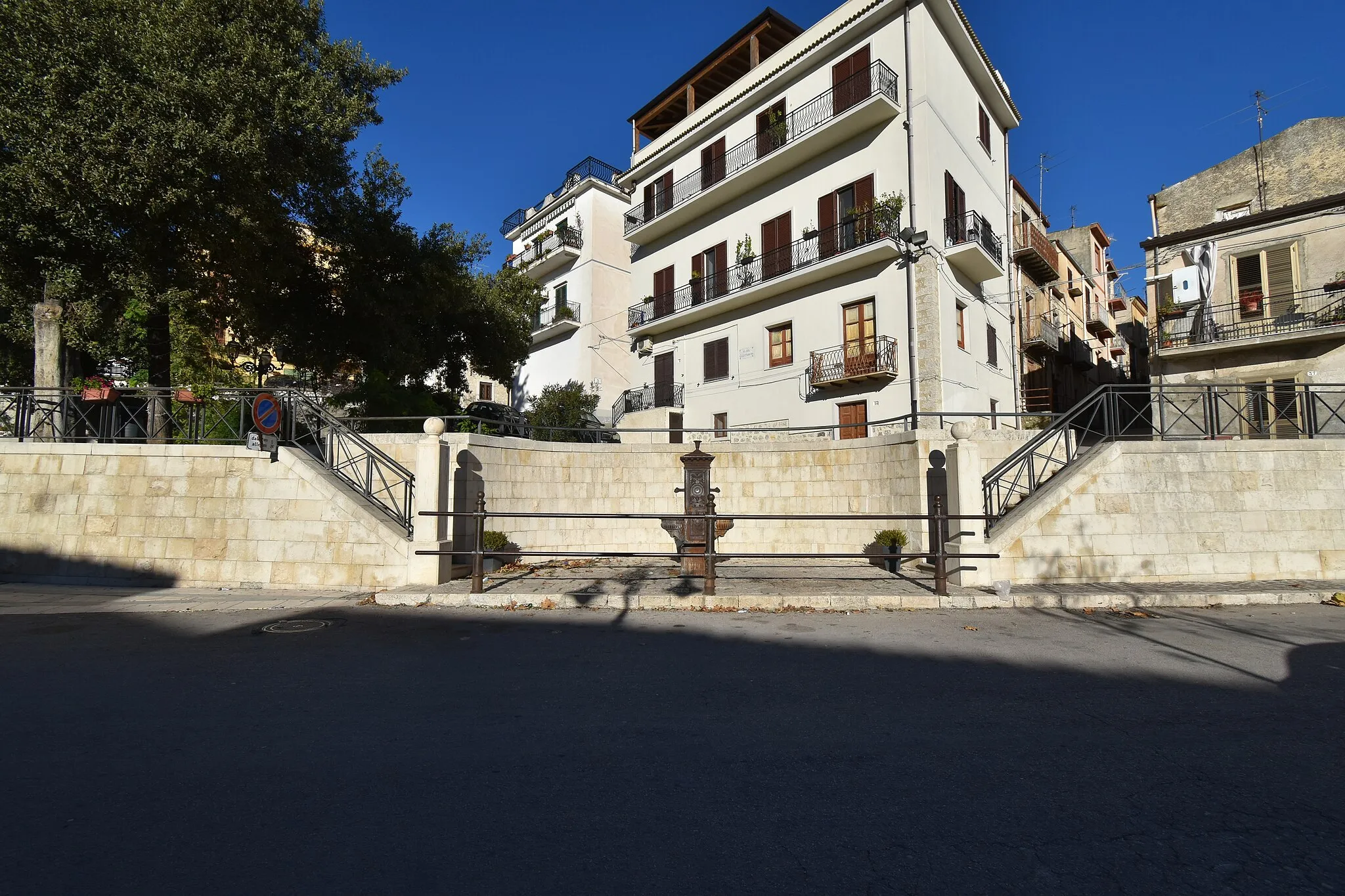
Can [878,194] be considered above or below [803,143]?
below

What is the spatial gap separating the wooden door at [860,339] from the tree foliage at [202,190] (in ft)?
35.6

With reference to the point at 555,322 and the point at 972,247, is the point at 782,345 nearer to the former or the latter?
the point at 972,247

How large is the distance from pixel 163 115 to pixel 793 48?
57.6 feet

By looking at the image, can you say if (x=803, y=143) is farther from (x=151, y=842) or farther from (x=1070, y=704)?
(x=151, y=842)

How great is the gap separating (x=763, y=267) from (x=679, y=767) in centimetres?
1892

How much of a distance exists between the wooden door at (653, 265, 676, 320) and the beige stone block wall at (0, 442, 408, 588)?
15518 millimetres

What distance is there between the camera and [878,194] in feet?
58.3

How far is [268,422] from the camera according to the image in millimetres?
9922

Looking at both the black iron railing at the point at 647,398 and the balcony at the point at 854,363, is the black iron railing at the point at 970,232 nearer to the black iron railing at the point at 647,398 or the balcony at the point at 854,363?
the balcony at the point at 854,363

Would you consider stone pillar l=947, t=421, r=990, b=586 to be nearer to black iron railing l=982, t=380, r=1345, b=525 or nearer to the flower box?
black iron railing l=982, t=380, r=1345, b=525

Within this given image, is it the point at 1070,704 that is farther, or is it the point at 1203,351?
the point at 1203,351

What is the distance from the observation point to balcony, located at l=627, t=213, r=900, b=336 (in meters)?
17.6

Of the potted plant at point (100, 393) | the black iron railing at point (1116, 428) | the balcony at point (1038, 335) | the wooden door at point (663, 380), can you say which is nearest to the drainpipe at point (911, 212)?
the black iron railing at point (1116, 428)

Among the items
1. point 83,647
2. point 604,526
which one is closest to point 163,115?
point 83,647
